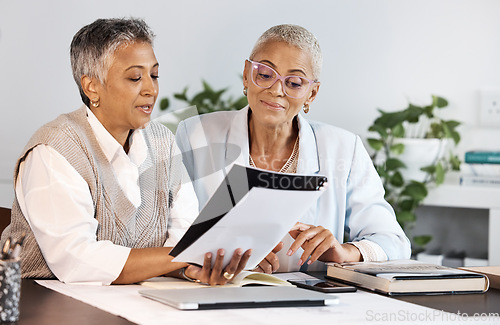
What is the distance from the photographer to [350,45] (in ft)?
11.6

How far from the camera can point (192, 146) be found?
2207 mm

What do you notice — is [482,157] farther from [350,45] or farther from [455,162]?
[350,45]

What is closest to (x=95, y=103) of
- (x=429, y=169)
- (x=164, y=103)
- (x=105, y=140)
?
(x=105, y=140)

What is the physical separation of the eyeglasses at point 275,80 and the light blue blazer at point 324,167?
180mm

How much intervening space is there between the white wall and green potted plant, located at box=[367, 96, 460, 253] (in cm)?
17

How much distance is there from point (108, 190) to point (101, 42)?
0.37 metres

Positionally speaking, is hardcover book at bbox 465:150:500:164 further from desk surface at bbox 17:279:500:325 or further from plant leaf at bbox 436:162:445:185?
desk surface at bbox 17:279:500:325

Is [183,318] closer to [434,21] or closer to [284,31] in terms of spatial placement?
[284,31]

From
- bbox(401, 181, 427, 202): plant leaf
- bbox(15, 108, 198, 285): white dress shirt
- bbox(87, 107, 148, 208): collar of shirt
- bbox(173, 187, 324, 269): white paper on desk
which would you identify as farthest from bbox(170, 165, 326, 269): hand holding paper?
bbox(401, 181, 427, 202): plant leaf

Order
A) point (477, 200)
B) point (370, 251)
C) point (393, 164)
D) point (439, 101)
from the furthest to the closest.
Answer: point (439, 101), point (393, 164), point (477, 200), point (370, 251)

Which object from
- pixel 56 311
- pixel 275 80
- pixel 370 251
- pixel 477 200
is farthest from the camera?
pixel 477 200

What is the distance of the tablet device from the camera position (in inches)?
51.9

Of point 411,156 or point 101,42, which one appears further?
point 411,156

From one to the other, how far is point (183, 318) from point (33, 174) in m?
0.57
